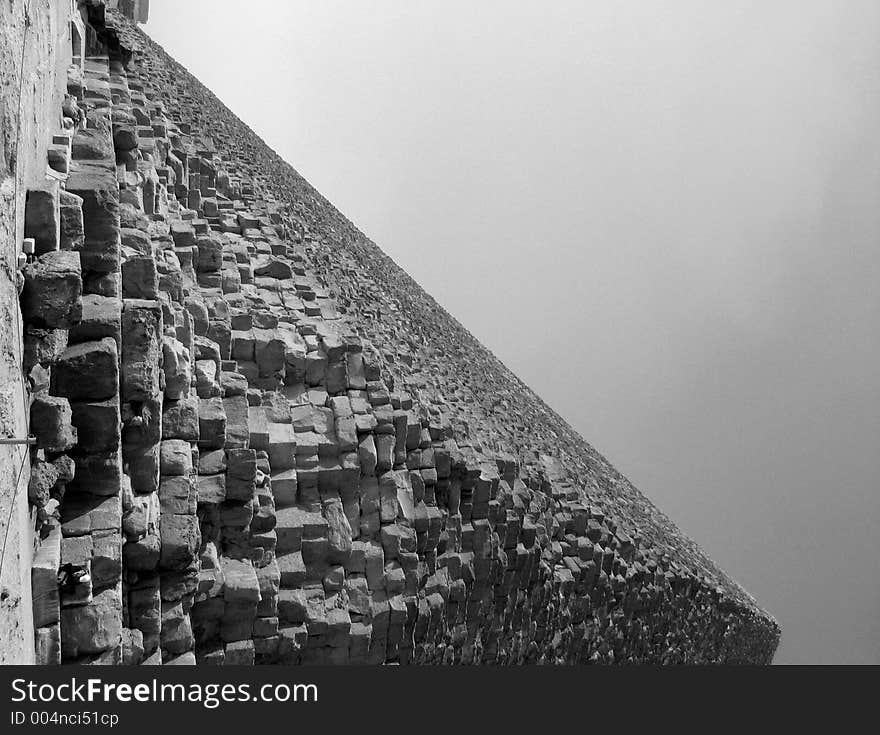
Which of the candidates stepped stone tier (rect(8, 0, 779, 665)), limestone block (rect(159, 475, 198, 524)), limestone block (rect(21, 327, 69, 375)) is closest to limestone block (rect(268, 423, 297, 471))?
stepped stone tier (rect(8, 0, 779, 665))

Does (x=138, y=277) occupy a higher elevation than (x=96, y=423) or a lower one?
higher

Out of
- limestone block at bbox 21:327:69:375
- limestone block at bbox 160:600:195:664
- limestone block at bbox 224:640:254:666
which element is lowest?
limestone block at bbox 224:640:254:666

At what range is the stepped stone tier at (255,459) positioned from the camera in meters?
4.16

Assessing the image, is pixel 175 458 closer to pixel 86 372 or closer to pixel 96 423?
pixel 96 423

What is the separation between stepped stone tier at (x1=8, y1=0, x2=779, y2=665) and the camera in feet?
13.7

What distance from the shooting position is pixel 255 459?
580 centimetres

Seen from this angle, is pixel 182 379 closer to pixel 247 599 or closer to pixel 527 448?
pixel 247 599

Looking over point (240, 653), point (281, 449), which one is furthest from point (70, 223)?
point (240, 653)

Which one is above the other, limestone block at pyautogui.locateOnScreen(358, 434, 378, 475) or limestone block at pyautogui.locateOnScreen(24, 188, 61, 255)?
limestone block at pyautogui.locateOnScreen(24, 188, 61, 255)

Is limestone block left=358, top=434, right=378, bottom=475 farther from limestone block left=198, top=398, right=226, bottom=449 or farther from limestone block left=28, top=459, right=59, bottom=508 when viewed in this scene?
limestone block left=28, top=459, right=59, bottom=508

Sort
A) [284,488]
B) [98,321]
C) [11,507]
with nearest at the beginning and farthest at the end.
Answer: [11,507], [98,321], [284,488]

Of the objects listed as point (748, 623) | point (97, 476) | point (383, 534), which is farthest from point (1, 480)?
point (748, 623)

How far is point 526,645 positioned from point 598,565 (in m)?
1.41

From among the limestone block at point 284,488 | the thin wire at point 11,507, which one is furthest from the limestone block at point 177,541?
the thin wire at point 11,507
